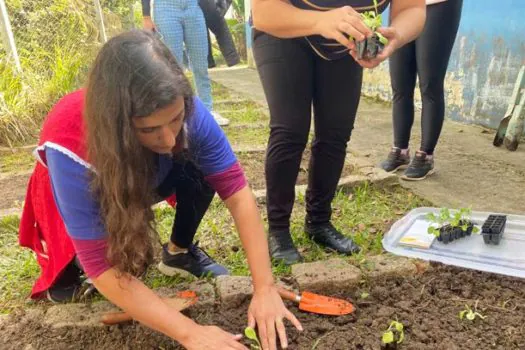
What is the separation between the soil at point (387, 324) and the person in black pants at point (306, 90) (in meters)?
0.41

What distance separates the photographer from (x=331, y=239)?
2133mm

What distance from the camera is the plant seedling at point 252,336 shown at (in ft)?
4.53

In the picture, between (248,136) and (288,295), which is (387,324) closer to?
(288,295)

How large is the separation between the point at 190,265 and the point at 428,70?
1.78 m

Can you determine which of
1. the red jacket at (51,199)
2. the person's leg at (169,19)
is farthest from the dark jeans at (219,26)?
the red jacket at (51,199)

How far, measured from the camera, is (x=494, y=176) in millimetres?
3096

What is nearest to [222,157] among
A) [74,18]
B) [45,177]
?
[45,177]

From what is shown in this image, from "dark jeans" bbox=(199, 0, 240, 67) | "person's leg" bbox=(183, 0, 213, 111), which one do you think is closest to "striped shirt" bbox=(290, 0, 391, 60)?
"person's leg" bbox=(183, 0, 213, 111)

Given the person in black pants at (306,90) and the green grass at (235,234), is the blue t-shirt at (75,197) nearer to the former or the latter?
the green grass at (235,234)

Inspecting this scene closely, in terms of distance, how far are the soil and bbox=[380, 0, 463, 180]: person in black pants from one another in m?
1.37

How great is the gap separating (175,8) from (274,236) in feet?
8.54

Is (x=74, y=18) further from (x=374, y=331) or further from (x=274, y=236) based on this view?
(x=374, y=331)

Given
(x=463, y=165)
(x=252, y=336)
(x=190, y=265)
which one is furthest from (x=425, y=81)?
(x=252, y=336)

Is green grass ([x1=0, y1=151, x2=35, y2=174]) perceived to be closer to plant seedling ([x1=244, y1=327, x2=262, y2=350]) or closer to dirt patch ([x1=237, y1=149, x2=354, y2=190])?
dirt patch ([x1=237, y1=149, x2=354, y2=190])
